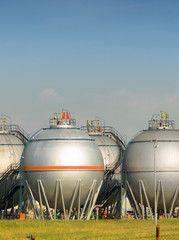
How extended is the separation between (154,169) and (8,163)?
18400 millimetres

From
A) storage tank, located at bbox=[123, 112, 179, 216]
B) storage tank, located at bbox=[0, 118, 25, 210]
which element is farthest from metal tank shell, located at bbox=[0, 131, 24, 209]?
storage tank, located at bbox=[123, 112, 179, 216]

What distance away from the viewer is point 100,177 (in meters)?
61.4

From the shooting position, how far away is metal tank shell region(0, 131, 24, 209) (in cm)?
6918

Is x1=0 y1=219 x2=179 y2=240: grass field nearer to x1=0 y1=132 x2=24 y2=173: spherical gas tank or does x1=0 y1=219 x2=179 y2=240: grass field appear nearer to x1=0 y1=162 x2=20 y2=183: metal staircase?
x1=0 y1=162 x2=20 y2=183: metal staircase

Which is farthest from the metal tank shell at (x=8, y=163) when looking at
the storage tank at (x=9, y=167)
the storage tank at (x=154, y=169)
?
the storage tank at (x=154, y=169)

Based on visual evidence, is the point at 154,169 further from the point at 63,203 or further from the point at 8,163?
the point at 8,163

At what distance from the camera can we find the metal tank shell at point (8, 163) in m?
69.2

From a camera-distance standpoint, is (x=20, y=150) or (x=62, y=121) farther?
(x=20, y=150)

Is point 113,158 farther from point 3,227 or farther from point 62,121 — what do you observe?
point 3,227

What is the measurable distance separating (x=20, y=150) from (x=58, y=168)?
550 inches

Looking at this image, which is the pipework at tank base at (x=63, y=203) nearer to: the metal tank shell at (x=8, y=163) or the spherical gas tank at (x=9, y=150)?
the metal tank shell at (x=8, y=163)

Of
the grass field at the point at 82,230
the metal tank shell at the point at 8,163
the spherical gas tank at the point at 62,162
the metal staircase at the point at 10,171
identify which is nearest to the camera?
the grass field at the point at 82,230

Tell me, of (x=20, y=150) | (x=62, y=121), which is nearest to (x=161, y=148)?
(x=62, y=121)

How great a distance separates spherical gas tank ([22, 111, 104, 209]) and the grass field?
594cm
